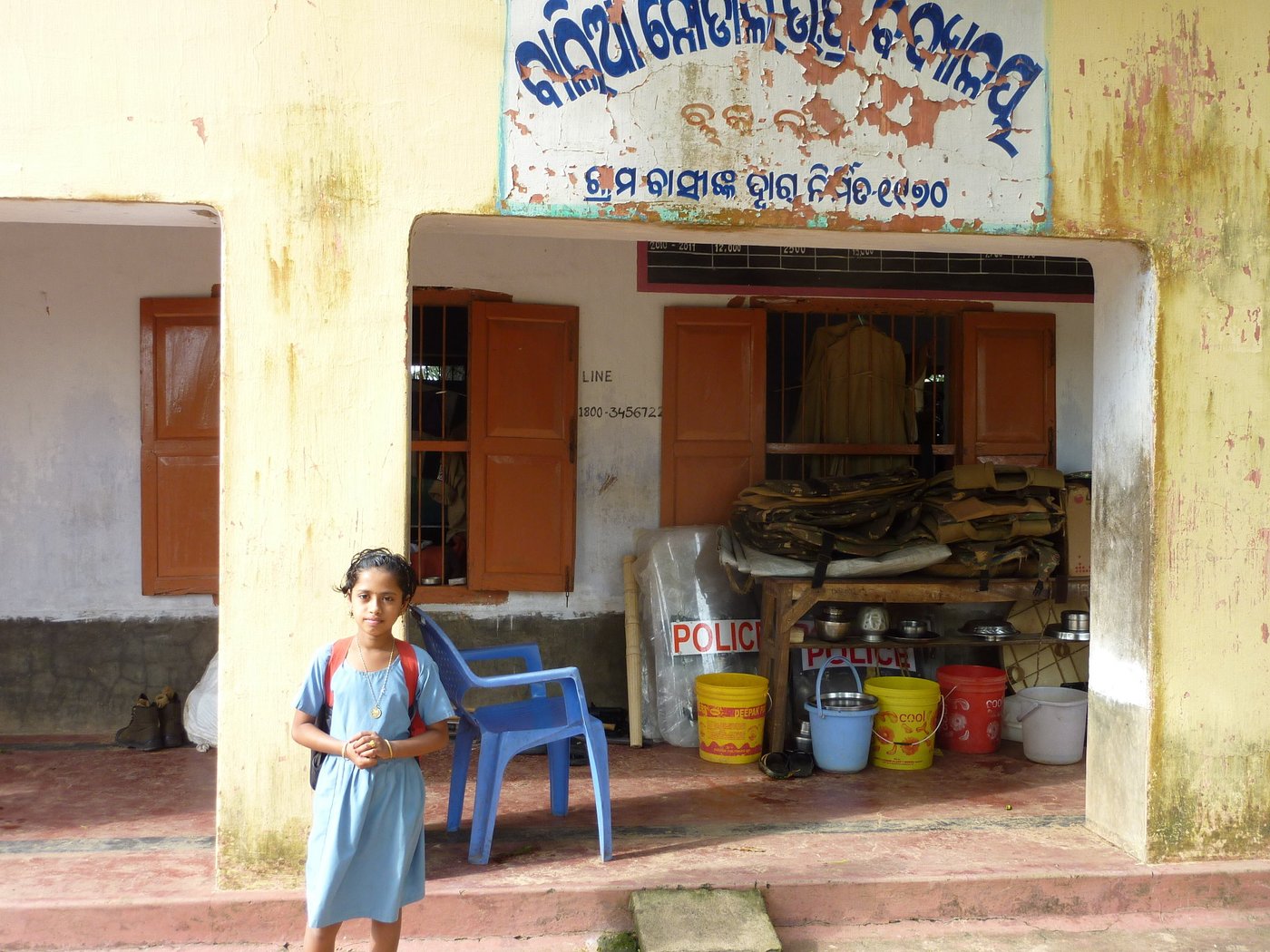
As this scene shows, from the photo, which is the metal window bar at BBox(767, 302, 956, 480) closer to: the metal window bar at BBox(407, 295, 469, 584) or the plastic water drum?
the plastic water drum

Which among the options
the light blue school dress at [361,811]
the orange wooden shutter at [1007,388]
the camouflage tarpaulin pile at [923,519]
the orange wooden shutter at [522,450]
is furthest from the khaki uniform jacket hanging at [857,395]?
the light blue school dress at [361,811]

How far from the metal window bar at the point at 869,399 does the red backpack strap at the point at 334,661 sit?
4145 mm

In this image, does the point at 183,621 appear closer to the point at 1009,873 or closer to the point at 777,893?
the point at 777,893

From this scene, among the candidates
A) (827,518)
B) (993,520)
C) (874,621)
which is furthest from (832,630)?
(993,520)

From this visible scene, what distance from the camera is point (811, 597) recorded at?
247 inches

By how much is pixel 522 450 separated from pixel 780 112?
2.98 metres

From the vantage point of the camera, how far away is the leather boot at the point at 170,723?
636cm

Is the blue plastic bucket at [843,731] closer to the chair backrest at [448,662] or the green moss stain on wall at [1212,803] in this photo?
the green moss stain on wall at [1212,803]

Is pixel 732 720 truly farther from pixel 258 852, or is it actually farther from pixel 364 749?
pixel 364 749

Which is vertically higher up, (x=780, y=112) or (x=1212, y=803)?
(x=780, y=112)

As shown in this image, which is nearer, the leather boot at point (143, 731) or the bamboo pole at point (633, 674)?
the leather boot at point (143, 731)

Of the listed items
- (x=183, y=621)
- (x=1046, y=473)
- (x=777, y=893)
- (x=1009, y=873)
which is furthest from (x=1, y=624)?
(x=1046, y=473)

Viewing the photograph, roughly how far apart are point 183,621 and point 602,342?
9.52 feet

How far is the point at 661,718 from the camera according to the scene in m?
6.70
